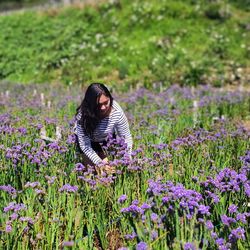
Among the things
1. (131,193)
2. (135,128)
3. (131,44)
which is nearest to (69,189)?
(131,193)

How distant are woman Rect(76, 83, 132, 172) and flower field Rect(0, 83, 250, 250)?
136 mm

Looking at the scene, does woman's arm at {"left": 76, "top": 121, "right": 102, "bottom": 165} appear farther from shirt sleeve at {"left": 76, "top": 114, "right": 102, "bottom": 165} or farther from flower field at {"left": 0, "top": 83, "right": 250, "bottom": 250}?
flower field at {"left": 0, "top": 83, "right": 250, "bottom": 250}

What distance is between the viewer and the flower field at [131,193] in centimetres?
247

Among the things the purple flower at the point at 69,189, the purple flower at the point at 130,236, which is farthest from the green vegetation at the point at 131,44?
the purple flower at the point at 130,236

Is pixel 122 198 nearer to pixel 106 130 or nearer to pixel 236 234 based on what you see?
pixel 236 234

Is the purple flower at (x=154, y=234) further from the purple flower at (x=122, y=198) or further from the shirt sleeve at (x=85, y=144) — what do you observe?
the shirt sleeve at (x=85, y=144)

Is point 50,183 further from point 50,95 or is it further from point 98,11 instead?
point 98,11

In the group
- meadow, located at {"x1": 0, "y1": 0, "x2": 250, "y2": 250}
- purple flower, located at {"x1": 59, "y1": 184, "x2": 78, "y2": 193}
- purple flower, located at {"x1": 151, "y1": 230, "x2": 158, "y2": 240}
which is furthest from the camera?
purple flower, located at {"x1": 59, "y1": 184, "x2": 78, "y2": 193}

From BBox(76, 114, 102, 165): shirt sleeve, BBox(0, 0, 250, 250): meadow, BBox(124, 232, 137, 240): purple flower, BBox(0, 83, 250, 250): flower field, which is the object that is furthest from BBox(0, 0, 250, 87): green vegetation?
BBox(124, 232, 137, 240): purple flower

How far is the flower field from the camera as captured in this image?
247cm

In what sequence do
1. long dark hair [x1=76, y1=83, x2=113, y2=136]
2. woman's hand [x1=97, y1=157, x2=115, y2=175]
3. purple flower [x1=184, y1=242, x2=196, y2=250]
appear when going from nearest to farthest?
1. purple flower [x1=184, y1=242, x2=196, y2=250]
2. woman's hand [x1=97, y1=157, x2=115, y2=175]
3. long dark hair [x1=76, y1=83, x2=113, y2=136]

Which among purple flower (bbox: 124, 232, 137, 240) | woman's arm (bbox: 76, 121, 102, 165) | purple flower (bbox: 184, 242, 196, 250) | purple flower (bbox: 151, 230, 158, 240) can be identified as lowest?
woman's arm (bbox: 76, 121, 102, 165)

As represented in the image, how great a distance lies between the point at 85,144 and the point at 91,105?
0.41m

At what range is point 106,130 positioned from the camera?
4109 millimetres
